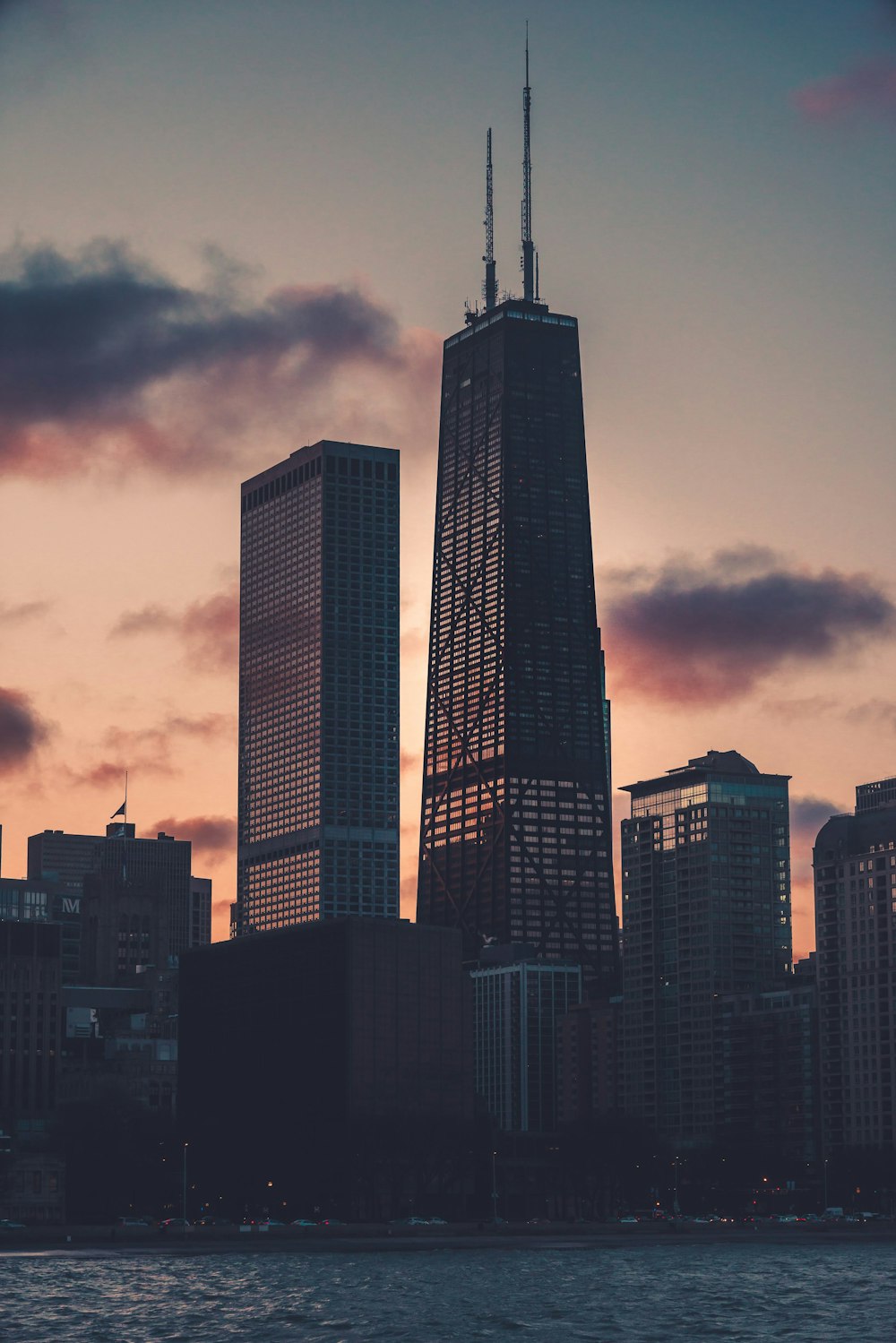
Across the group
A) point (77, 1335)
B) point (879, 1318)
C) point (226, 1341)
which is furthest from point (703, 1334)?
point (77, 1335)

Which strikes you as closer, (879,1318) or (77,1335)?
(77,1335)

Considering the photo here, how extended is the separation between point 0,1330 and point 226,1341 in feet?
73.8

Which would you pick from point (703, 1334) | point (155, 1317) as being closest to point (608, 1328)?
point (703, 1334)

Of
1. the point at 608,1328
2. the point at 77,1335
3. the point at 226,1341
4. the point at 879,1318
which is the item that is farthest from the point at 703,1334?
the point at 77,1335

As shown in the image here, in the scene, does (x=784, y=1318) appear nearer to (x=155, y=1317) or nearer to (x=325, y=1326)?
(x=325, y=1326)

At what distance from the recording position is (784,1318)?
198 metres

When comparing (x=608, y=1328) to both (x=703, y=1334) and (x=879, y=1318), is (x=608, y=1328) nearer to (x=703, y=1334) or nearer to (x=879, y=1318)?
(x=703, y=1334)

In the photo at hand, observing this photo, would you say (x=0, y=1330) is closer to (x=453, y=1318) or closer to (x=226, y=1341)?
(x=226, y=1341)

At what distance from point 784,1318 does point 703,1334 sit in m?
17.0

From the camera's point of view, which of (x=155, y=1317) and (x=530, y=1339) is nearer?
(x=530, y=1339)

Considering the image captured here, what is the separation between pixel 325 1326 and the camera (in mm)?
189625

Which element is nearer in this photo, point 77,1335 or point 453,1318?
point 77,1335

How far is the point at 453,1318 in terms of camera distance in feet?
647

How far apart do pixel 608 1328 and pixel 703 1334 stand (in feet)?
27.7
